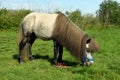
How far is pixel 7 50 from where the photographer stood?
1147cm

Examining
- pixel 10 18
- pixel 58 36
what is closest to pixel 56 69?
pixel 58 36

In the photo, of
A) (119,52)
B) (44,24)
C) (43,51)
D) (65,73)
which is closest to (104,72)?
(65,73)

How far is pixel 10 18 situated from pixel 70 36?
12.1 metres

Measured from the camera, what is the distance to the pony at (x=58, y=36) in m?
8.04

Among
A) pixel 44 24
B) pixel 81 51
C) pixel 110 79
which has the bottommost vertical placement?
pixel 110 79

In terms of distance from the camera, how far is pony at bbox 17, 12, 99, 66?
8.04 m

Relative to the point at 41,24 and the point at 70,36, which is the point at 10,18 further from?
the point at 70,36

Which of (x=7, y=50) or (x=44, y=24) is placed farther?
(x=7, y=50)

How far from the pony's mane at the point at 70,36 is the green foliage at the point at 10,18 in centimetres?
1134

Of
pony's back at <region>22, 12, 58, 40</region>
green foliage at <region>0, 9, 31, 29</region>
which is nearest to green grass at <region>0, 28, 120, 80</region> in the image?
pony's back at <region>22, 12, 58, 40</region>

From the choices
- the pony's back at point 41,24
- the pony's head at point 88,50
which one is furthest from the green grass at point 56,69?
the pony's back at point 41,24

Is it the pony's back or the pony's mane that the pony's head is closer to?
the pony's mane

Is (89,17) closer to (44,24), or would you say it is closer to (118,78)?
(44,24)

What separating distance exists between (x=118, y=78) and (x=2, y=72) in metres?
2.96
